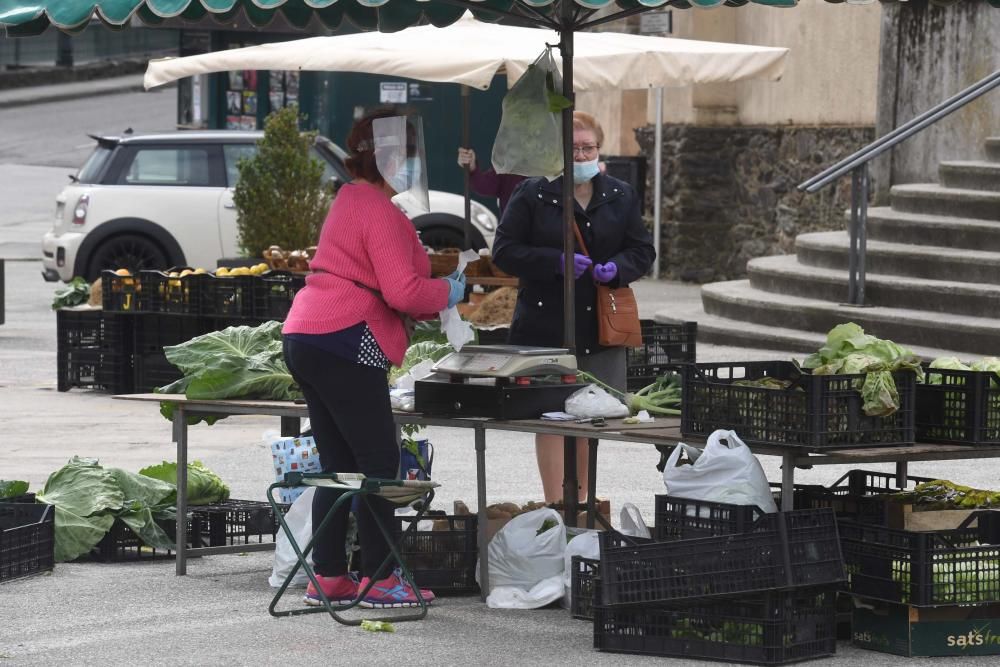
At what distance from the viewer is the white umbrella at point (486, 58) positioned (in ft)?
35.4

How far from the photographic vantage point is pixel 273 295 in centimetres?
1227

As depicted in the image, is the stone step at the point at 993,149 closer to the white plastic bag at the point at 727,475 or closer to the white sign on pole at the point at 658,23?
the white sign on pole at the point at 658,23

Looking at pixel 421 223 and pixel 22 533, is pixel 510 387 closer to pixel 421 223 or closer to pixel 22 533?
pixel 22 533

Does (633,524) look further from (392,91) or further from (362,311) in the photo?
Answer: (392,91)

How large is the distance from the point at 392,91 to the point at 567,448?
1856 centimetres

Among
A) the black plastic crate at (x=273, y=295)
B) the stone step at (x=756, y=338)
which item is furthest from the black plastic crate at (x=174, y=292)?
the stone step at (x=756, y=338)

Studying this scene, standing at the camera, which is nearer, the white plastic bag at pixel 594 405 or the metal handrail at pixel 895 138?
the white plastic bag at pixel 594 405

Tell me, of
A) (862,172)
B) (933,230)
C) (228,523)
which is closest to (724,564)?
(228,523)

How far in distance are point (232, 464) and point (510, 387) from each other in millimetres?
3778

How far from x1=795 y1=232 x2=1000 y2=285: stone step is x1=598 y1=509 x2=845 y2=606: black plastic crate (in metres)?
7.99

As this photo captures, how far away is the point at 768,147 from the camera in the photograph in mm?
20359

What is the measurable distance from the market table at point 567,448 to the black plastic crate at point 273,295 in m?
3.85

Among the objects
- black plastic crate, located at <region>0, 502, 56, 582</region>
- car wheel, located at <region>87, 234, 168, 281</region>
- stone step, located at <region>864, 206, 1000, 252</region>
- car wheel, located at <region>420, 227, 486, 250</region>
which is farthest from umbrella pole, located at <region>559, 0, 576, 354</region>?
car wheel, located at <region>87, 234, 168, 281</region>

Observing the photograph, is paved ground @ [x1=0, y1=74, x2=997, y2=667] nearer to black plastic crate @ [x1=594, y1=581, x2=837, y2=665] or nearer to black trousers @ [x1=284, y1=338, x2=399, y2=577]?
black plastic crate @ [x1=594, y1=581, x2=837, y2=665]
